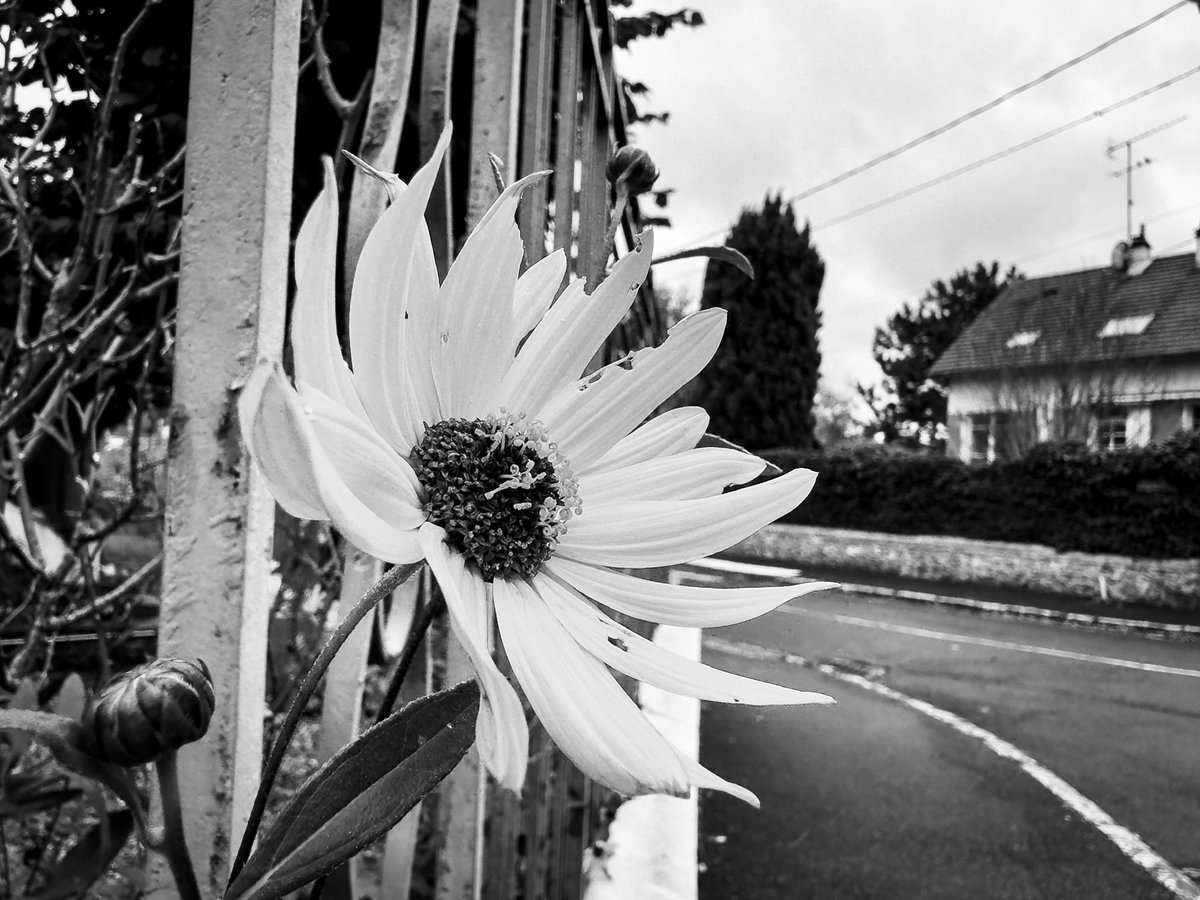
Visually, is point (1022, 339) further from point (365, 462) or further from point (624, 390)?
point (365, 462)

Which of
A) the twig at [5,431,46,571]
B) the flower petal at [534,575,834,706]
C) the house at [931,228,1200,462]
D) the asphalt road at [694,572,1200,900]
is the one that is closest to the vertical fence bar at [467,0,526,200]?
the flower petal at [534,575,834,706]

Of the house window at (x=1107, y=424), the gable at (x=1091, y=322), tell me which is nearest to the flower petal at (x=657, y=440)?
the house window at (x=1107, y=424)

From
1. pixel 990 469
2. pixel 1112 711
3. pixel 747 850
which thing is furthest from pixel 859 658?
pixel 990 469

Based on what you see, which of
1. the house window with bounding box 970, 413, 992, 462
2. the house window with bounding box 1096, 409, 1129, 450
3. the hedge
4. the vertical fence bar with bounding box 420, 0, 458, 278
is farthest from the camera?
the house window with bounding box 970, 413, 992, 462

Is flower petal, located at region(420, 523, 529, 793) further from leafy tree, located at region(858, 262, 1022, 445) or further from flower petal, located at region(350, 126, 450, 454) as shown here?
leafy tree, located at region(858, 262, 1022, 445)

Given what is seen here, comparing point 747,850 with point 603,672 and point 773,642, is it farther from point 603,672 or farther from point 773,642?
point 773,642

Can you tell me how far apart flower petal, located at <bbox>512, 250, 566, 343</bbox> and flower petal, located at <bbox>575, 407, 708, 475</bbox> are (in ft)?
0.21

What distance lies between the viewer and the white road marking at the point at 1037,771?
316cm

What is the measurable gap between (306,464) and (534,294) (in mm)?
172

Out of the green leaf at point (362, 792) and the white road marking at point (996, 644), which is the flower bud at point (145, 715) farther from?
the white road marking at point (996, 644)

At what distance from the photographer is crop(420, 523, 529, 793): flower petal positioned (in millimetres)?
216

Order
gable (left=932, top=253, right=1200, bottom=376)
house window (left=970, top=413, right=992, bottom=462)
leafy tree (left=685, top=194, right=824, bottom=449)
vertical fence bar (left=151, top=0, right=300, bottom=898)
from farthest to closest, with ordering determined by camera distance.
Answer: leafy tree (left=685, top=194, right=824, bottom=449) → house window (left=970, top=413, right=992, bottom=462) → gable (left=932, top=253, right=1200, bottom=376) → vertical fence bar (left=151, top=0, right=300, bottom=898)

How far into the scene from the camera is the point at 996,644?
7457mm

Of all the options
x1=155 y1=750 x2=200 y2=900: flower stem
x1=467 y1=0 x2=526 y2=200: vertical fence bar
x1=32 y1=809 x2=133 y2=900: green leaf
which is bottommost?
x1=32 y1=809 x2=133 y2=900: green leaf
